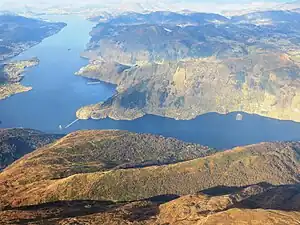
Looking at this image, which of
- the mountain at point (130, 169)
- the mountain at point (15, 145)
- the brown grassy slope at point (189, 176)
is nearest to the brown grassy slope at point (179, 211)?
the brown grassy slope at point (189, 176)

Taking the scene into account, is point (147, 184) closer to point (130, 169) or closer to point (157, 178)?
point (157, 178)

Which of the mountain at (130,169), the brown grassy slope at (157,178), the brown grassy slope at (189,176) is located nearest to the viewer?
the brown grassy slope at (157,178)

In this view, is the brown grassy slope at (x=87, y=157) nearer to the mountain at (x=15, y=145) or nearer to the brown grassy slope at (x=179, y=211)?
the brown grassy slope at (x=179, y=211)

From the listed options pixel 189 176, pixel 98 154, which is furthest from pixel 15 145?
pixel 189 176

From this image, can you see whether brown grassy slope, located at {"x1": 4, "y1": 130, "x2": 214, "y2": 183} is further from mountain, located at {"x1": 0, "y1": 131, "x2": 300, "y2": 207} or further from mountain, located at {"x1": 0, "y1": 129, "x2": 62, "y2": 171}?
mountain, located at {"x1": 0, "y1": 129, "x2": 62, "y2": 171}

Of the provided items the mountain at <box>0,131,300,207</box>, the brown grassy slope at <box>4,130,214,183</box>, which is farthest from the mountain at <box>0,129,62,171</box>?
the mountain at <box>0,131,300,207</box>

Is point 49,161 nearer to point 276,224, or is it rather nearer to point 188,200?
point 188,200
